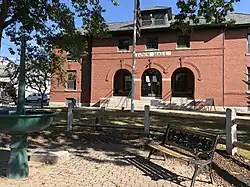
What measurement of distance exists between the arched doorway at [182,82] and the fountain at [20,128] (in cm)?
2478

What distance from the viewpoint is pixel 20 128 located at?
15.8 ft

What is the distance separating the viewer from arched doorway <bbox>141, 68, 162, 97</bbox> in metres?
30.0

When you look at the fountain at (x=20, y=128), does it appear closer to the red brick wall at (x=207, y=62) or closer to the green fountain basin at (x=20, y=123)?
the green fountain basin at (x=20, y=123)

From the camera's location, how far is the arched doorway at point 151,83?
30.0 m

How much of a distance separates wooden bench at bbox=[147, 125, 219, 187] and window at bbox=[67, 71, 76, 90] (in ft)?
85.6

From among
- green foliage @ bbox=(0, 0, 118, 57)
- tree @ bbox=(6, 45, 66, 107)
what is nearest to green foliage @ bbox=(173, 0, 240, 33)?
green foliage @ bbox=(0, 0, 118, 57)

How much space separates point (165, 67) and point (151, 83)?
8.09 feet

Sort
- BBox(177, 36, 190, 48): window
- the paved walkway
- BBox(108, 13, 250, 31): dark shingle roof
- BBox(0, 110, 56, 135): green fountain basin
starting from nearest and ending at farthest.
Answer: BBox(0, 110, 56, 135): green fountain basin → the paved walkway → BBox(108, 13, 250, 31): dark shingle roof → BBox(177, 36, 190, 48): window

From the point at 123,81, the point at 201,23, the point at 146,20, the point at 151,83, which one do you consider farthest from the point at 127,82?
the point at 201,23

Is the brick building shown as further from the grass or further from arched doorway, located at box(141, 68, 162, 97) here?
the grass

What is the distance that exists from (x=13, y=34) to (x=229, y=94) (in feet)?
65.1

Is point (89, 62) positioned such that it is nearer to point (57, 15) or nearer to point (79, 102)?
point (79, 102)

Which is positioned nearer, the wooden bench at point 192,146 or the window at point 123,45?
the wooden bench at point 192,146

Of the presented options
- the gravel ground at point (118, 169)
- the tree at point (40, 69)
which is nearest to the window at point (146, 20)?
the tree at point (40, 69)
